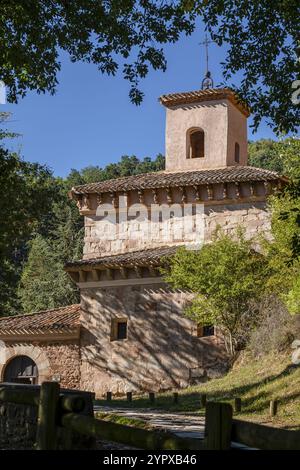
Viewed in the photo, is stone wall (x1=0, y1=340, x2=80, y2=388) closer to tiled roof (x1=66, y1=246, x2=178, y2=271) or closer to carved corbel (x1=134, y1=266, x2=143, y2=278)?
tiled roof (x1=66, y1=246, x2=178, y2=271)

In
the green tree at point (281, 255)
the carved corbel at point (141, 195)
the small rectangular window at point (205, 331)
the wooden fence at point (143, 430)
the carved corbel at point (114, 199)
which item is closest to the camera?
the wooden fence at point (143, 430)

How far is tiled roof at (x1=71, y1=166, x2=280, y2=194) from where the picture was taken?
2288 centimetres

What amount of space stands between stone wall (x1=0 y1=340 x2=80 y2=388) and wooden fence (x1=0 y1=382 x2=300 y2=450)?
16.1m

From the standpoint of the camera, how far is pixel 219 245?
65.0 feet

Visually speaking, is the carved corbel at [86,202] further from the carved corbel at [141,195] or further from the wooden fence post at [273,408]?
the wooden fence post at [273,408]

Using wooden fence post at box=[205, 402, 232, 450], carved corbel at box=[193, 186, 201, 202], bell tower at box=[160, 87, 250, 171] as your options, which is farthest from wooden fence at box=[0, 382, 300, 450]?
bell tower at box=[160, 87, 250, 171]

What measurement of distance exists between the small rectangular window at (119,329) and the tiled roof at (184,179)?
17.2ft

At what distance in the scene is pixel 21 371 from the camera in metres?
23.7

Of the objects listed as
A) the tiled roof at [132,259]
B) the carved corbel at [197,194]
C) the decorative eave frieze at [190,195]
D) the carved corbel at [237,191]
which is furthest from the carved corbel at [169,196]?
the carved corbel at [237,191]

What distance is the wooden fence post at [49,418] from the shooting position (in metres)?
6.11

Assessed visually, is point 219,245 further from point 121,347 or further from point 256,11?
point 256,11

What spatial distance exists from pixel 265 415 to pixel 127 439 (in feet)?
29.0

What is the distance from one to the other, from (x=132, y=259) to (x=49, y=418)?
52.7ft
